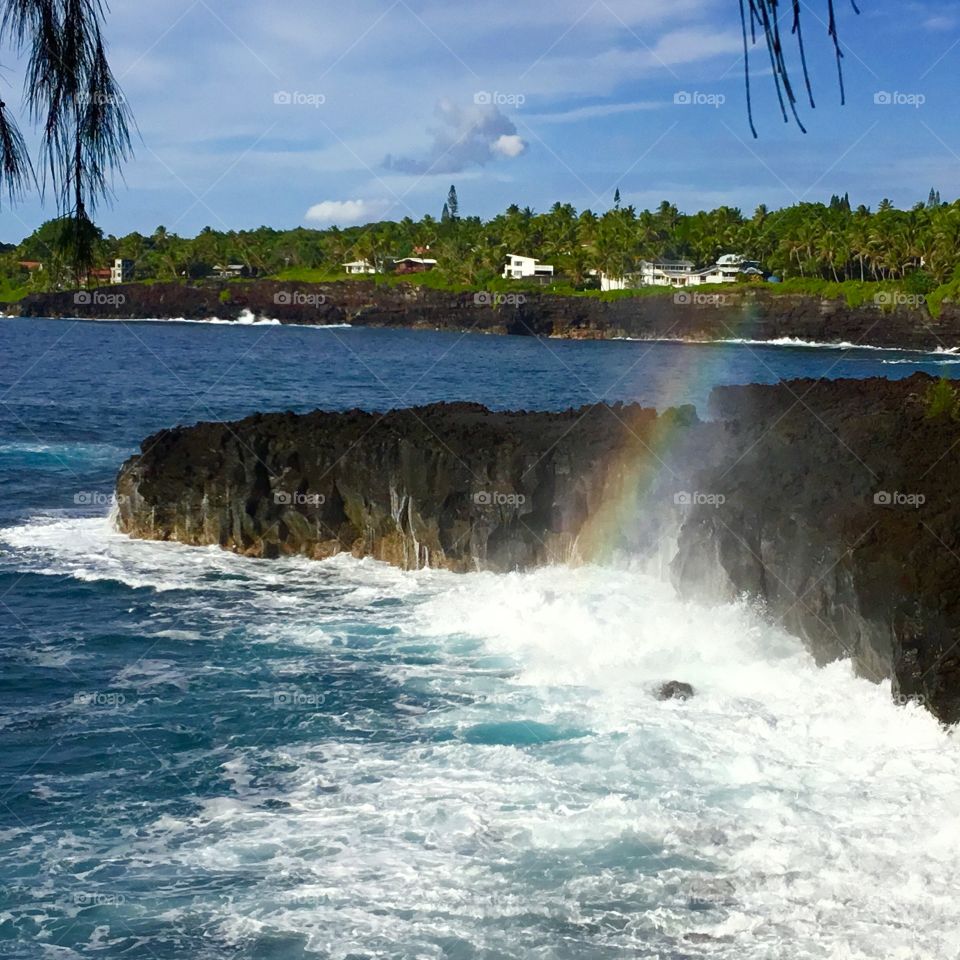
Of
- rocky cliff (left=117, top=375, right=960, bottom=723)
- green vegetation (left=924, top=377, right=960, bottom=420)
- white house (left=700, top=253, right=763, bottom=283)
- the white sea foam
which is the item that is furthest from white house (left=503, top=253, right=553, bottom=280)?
the white sea foam

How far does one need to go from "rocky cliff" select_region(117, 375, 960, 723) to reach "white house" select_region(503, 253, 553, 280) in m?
151

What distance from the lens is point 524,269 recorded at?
183875 mm

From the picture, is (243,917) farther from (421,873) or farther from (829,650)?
(829,650)

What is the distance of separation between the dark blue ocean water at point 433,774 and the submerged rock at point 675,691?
0.29 meters

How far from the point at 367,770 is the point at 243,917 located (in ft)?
14.1

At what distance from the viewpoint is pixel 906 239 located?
14688 cm

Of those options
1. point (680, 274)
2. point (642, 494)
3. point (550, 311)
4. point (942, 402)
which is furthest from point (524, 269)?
point (942, 402)

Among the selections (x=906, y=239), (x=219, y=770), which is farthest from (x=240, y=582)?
(x=906, y=239)

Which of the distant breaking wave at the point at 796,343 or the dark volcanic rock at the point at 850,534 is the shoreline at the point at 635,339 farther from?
the dark volcanic rock at the point at 850,534

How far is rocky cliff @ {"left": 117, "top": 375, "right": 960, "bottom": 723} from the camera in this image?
66.5ft

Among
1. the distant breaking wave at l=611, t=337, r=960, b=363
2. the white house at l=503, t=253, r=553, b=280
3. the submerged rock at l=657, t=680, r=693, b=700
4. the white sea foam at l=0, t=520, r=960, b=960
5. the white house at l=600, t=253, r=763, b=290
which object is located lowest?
the white sea foam at l=0, t=520, r=960, b=960

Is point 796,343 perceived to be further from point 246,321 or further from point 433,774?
point 433,774

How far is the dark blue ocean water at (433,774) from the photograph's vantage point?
13391 millimetres

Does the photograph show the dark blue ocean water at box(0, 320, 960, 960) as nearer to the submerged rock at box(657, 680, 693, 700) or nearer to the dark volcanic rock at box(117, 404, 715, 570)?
the submerged rock at box(657, 680, 693, 700)
